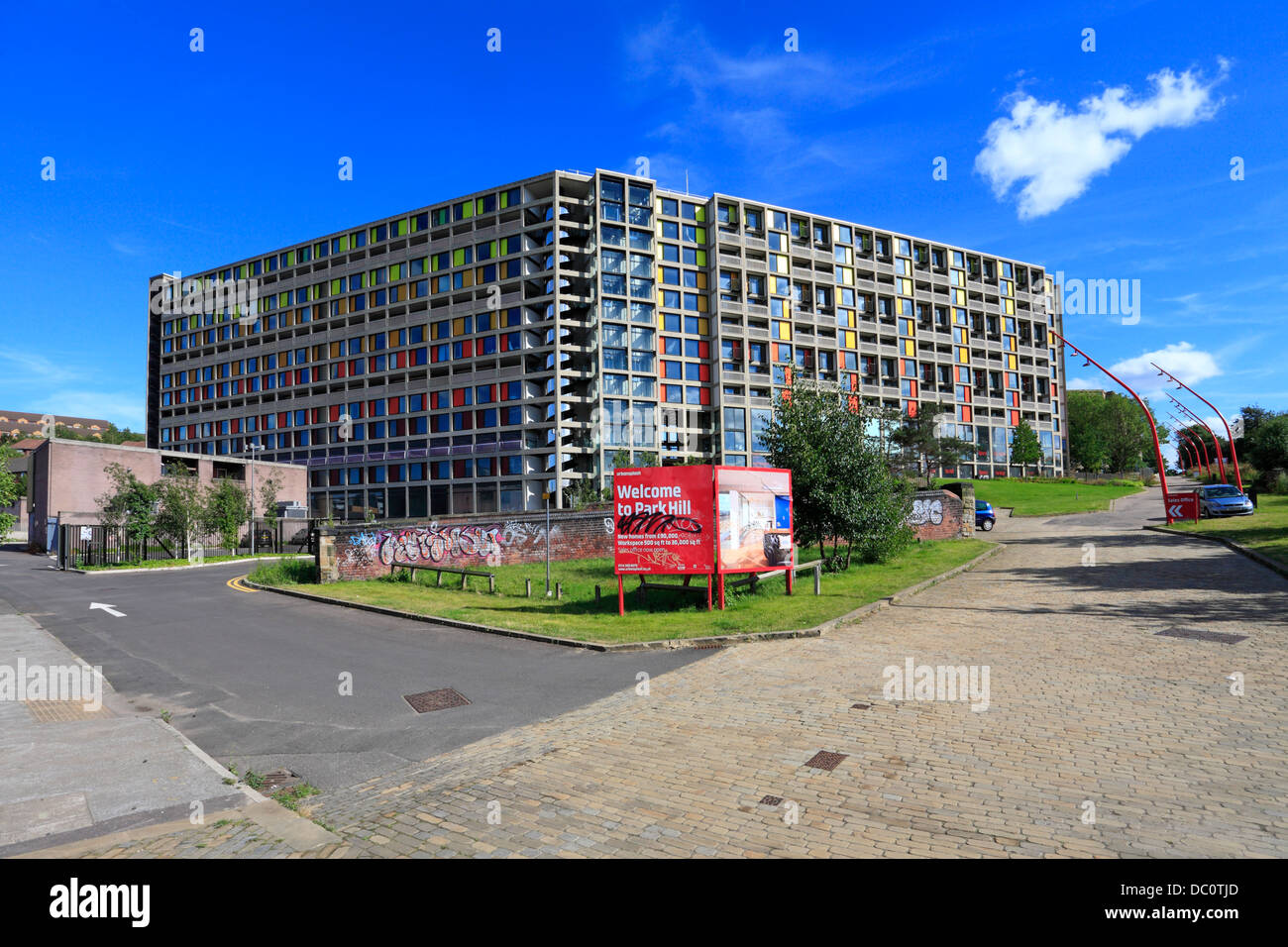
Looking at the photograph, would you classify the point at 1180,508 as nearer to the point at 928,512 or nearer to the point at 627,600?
the point at 928,512

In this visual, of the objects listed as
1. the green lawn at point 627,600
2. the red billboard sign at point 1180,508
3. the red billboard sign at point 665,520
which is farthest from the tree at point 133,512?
the red billboard sign at point 1180,508

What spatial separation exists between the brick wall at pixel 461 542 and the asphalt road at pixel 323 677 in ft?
17.2

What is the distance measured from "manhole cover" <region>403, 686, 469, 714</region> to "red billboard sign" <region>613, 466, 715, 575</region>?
6281 millimetres

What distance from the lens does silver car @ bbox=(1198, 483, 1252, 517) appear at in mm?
33406

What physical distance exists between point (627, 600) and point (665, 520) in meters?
2.70

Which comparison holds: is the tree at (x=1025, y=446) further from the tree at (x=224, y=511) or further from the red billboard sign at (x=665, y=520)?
the tree at (x=224, y=511)

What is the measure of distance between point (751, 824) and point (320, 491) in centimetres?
7842

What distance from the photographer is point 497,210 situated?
217 feet

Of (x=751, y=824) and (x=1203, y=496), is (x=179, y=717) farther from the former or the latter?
(x=1203, y=496)

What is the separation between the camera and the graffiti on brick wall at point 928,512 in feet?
101

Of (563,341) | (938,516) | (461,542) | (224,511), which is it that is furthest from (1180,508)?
(224,511)

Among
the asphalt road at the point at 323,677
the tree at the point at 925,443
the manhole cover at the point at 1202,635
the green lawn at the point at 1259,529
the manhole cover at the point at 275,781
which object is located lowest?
the asphalt road at the point at 323,677

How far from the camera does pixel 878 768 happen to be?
18.7 ft
